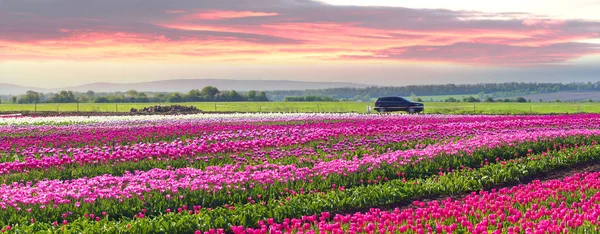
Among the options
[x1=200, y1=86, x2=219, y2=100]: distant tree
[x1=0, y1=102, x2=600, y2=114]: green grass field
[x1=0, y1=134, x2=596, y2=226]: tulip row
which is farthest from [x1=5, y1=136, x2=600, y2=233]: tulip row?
[x1=200, y1=86, x2=219, y2=100]: distant tree

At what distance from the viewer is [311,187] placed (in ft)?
48.1

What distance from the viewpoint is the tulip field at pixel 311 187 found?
1021 centimetres

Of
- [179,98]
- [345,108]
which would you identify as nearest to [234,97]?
[179,98]

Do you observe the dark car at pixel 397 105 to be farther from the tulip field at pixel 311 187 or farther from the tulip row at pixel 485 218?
the tulip row at pixel 485 218

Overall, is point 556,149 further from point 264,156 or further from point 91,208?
point 91,208

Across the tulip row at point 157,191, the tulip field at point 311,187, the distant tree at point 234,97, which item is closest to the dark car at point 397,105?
the tulip field at point 311,187

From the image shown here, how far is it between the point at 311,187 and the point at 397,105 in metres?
45.0

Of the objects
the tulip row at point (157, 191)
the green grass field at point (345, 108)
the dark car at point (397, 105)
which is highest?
the dark car at point (397, 105)

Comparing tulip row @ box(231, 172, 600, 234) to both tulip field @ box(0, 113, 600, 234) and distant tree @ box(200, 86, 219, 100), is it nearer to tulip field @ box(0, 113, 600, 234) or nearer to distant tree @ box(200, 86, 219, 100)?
tulip field @ box(0, 113, 600, 234)

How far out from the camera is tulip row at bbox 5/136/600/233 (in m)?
11.0

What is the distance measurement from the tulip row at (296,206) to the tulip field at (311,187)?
0.09 feet

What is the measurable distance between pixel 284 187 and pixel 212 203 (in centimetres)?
175

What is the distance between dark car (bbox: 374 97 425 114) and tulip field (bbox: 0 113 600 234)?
33.3m

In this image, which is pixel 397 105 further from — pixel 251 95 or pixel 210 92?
pixel 210 92
